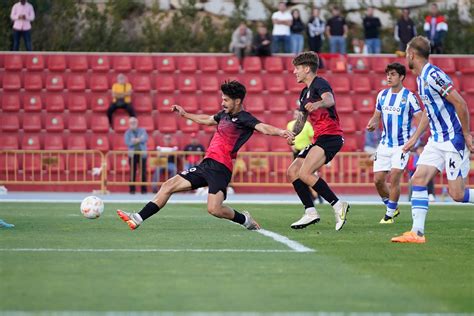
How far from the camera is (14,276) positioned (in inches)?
344

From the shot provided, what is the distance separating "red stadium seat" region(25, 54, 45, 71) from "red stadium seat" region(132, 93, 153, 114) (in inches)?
114

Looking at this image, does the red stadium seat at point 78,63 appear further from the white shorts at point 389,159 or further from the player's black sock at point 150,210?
the player's black sock at point 150,210

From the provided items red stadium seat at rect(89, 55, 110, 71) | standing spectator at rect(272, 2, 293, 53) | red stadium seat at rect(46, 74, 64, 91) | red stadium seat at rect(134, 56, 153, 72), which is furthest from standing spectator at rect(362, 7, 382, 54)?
red stadium seat at rect(46, 74, 64, 91)

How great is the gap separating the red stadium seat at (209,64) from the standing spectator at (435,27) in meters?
6.13

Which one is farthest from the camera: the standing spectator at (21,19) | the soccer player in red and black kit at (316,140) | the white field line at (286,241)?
the standing spectator at (21,19)

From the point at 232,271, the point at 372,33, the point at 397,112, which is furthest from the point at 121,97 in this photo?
the point at 232,271

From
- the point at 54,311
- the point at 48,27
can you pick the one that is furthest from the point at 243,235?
the point at 48,27

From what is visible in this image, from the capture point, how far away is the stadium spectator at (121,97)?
30.0m

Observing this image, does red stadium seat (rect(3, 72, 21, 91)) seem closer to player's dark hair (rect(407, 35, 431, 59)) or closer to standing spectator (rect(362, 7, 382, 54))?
standing spectator (rect(362, 7, 382, 54))

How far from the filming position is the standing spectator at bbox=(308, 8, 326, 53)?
102 ft

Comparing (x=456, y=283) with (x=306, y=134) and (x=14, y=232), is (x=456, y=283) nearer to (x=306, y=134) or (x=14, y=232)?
(x=14, y=232)

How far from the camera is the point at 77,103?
30891mm

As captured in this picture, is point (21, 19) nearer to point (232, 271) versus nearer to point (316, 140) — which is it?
point (316, 140)

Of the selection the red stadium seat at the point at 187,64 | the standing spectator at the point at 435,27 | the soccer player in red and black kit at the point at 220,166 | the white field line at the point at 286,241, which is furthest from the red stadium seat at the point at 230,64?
the soccer player in red and black kit at the point at 220,166
